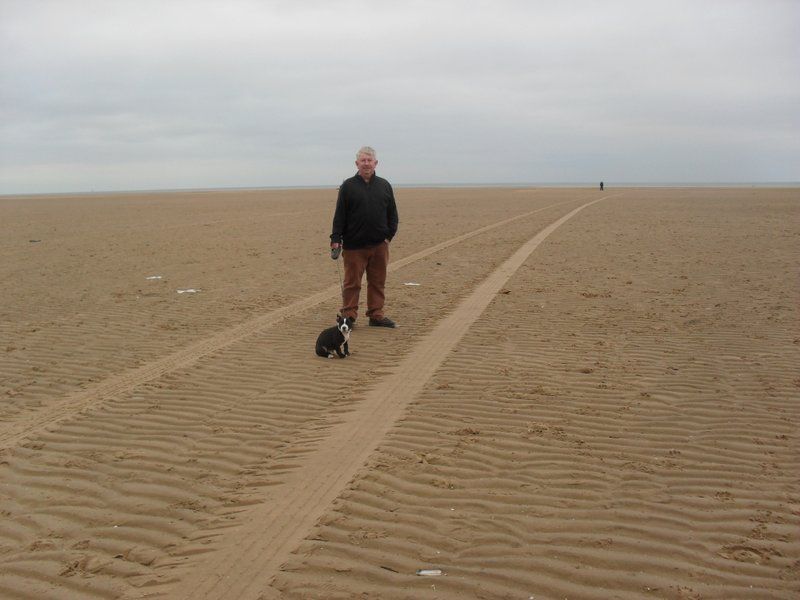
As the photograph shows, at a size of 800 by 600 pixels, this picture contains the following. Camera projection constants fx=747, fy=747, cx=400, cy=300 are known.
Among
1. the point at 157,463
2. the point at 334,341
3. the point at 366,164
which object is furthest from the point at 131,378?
the point at 366,164

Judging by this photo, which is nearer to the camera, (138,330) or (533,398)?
(533,398)

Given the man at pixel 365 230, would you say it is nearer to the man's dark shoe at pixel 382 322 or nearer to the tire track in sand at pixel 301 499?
the man's dark shoe at pixel 382 322

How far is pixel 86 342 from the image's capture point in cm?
873

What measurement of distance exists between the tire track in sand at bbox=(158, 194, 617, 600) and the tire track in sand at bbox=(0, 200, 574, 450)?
223cm

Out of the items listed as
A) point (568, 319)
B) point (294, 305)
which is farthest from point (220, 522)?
point (294, 305)

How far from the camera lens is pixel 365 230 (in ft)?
29.3

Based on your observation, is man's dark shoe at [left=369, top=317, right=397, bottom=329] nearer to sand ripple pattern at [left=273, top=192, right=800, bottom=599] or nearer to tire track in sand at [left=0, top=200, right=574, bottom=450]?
sand ripple pattern at [left=273, top=192, right=800, bottom=599]

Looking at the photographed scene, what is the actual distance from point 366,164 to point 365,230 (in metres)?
0.79

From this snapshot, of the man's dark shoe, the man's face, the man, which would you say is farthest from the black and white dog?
the man's face

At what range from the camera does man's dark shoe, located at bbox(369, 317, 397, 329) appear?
923 cm

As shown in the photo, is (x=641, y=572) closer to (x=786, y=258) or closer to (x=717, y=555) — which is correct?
(x=717, y=555)

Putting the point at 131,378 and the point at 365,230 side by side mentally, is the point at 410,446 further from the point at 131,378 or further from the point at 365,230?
the point at 365,230

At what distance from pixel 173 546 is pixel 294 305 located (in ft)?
23.6

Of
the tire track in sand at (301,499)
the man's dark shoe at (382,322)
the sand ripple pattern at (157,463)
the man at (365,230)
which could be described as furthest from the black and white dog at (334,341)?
the man's dark shoe at (382,322)
